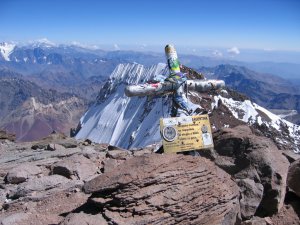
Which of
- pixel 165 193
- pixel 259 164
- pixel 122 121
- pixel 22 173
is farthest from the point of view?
pixel 122 121

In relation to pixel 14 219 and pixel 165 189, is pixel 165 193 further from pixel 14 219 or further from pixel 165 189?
pixel 14 219

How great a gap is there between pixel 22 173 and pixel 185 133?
22.7 feet

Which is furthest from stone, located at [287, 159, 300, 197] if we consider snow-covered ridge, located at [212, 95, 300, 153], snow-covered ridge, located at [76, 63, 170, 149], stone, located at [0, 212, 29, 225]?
snow-covered ridge, located at [212, 95, 300, 153]

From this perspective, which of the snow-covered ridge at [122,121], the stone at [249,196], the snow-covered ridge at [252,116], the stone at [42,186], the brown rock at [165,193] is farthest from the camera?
the snow-covered ridge at [252,116]

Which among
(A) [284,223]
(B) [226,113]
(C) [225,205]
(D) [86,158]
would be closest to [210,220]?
(C) [225,205]

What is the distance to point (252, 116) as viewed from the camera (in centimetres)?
13288

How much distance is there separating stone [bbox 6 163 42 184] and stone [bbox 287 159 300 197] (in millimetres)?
9861

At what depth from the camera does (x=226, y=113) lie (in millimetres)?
113188

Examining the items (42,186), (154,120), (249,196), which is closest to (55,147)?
(42,186)

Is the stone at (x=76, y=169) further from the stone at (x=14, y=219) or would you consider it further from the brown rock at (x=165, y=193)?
the brown rock at (x=165, y=193)

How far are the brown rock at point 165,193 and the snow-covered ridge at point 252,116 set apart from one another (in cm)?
10503

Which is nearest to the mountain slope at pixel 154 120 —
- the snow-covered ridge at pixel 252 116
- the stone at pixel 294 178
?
the snow-covered ridge at pixel 252 116

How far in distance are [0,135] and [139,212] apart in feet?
79.0

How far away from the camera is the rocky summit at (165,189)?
9.75 metres
